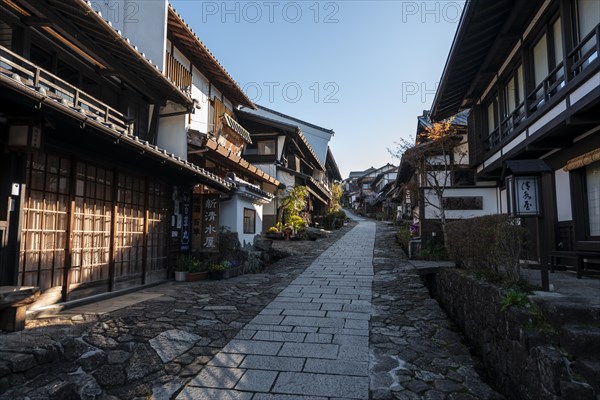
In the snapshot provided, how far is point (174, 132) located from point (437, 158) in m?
11.1

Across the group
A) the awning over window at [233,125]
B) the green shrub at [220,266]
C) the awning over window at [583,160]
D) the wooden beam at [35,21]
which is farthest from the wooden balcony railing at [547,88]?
the awning over window at [233,125]

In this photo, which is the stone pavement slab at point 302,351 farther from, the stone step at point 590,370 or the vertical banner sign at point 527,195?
the vertical banner sign at point 527,195

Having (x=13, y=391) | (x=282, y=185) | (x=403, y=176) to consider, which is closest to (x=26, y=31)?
(x=13, y=391)

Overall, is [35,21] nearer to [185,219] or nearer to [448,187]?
[185,219]

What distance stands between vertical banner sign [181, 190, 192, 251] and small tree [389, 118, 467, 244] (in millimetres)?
9201

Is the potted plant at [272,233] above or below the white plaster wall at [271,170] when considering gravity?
below

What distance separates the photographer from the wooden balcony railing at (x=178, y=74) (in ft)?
43.2

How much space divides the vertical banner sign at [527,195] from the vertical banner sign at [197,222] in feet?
33.6

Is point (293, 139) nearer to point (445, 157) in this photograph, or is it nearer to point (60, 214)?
point (445, 157)

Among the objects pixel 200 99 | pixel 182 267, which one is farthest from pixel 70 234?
pixel 200 99

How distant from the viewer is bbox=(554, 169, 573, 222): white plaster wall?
32.4 feet

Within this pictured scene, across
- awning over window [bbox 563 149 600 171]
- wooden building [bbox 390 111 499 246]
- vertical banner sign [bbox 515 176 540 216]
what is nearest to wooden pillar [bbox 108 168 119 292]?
vertical banner sign [bbox 515 176 540 216]

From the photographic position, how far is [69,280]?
743cm

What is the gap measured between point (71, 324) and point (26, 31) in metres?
5.53
